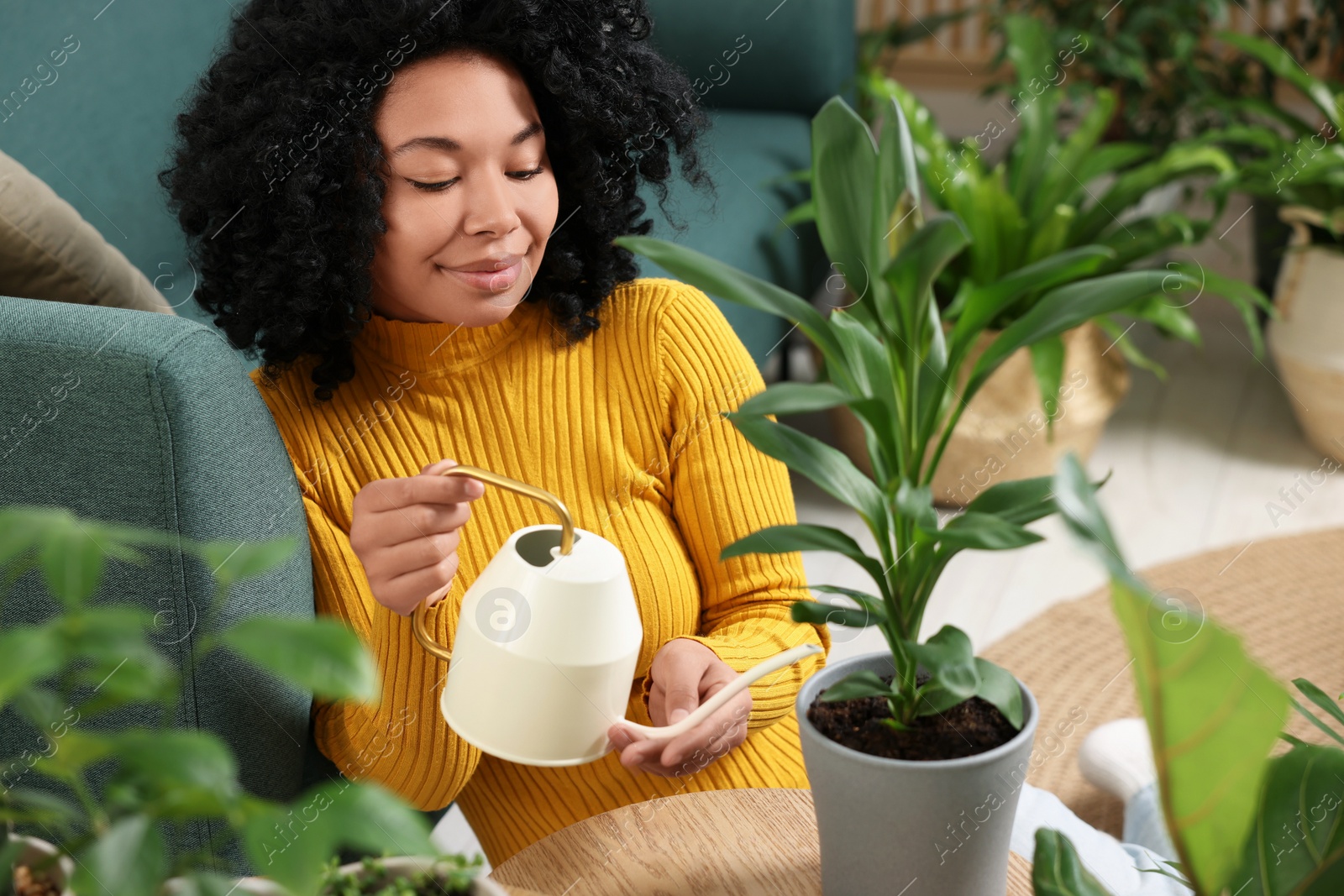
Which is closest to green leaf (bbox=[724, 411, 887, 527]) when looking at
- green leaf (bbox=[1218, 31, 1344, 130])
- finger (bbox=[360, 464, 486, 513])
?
finger (bbox=[360, 464, 486, 513])

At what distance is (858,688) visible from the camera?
66 centimetres

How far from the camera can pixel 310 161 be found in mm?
918

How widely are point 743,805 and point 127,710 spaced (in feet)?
1.43

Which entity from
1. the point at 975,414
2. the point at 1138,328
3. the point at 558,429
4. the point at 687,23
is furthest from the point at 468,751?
the point at 1138,328

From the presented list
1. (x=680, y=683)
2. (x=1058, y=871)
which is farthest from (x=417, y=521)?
(x=1058, y=871)

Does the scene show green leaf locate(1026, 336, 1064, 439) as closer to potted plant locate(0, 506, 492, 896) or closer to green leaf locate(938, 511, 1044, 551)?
green leaf locate(938, 511, 1044, 551)

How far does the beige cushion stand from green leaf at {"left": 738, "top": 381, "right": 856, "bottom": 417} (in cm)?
72

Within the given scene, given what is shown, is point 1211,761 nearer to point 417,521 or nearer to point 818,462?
point 818,462

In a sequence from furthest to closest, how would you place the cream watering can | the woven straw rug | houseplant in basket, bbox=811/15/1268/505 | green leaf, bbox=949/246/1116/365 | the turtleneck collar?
houseplant in basket, bbox=811/15/1268/505
the woven straw rug
the turtleneck collar
the cream watering can
green leaf, bbox=949/246/1116/365

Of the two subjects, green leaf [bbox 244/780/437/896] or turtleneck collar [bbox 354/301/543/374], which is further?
turtleneck collar [bbox 354/301/543/374]

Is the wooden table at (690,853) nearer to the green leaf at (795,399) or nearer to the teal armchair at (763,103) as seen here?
the green leaf at (795,399)

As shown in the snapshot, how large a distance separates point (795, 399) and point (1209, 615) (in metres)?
1.33

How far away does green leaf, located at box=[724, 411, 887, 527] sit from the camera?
2.12ft

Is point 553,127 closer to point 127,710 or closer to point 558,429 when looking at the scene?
point 558,429
